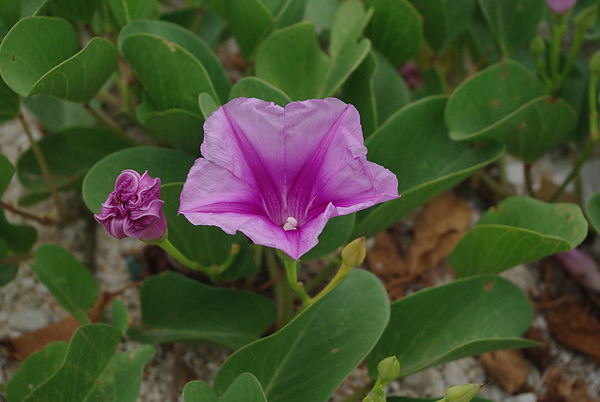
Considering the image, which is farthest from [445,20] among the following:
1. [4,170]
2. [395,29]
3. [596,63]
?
[4,170]

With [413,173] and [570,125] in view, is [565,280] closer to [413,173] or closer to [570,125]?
[570,125]

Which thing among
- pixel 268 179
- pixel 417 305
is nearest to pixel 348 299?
pixel 417 305

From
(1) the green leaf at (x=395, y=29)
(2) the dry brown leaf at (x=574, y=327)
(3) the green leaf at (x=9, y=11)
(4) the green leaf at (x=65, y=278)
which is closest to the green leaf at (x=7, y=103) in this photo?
(3) the green leaf at (x=9, y=11)

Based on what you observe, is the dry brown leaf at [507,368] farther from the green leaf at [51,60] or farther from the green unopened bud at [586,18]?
the green leaf at [51,60]

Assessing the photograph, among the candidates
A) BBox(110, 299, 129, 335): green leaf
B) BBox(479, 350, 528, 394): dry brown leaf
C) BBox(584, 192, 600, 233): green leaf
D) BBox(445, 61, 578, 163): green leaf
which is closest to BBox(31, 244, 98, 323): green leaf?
BBox(110, 299, 129, 335): green leaf

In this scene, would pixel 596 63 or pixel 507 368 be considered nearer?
pixel 596 63

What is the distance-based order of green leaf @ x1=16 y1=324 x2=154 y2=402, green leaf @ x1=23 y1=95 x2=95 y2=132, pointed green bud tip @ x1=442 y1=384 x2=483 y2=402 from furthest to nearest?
green leaf @ x1=23 y1=95 x2=95 y2=132 → green leaf @ x1=16 y1=324 x2=154 y2=402 → pointed green bud tip @ x1=442 y1=384 x2=483 y2=402

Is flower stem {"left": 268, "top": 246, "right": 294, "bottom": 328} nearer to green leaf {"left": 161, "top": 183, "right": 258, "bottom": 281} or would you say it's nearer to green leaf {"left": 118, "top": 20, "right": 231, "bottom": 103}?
green leaf {"left": 161, "top": 183, "right": 258, "bottom": 281}

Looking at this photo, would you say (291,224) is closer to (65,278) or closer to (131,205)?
(131,205)
